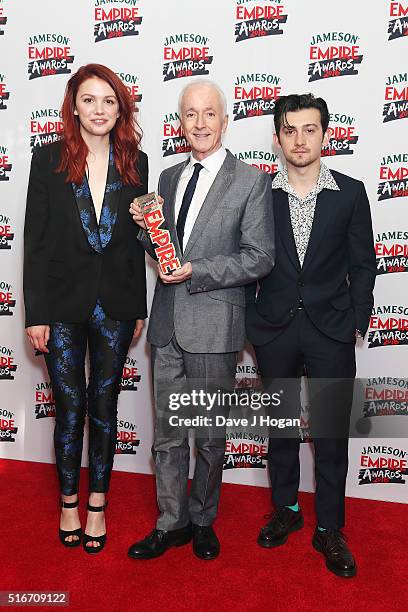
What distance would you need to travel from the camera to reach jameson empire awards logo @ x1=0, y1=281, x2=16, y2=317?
11.7 feet

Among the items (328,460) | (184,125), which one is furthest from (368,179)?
(328,460)

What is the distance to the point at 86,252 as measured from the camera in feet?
8.33

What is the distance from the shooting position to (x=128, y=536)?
109 inches

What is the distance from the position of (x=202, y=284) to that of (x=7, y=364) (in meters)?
1.68

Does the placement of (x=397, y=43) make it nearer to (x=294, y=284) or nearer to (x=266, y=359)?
(x=294, y=284)

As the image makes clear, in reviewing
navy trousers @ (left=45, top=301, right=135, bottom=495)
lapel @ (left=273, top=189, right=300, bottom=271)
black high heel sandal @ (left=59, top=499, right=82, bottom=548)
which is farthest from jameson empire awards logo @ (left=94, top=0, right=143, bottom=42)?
black high heel sandal @ (left=59, top=499, right=82, bottom=548)

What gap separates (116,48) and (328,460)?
7.26ft

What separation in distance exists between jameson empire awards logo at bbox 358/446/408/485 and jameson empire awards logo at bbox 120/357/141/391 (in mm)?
1225

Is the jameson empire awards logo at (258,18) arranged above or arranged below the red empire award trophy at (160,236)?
above

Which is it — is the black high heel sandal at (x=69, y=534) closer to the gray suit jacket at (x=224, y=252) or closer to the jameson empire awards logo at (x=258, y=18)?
the gray suit jacket at (x=224, y=252)

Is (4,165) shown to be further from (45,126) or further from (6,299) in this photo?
(6,299)

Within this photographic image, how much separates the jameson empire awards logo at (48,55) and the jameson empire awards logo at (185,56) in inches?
19.9

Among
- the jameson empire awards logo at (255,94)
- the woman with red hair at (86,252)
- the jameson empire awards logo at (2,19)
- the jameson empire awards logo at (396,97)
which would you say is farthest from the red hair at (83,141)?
the jameson empire awards logo at (396,97)

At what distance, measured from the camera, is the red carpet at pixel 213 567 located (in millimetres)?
2332
